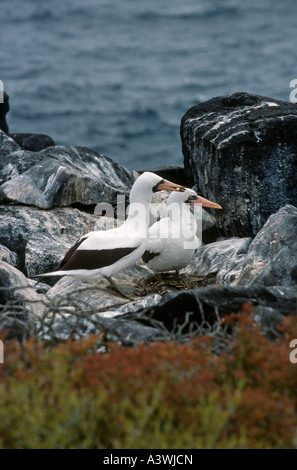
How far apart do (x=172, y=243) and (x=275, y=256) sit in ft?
5.49

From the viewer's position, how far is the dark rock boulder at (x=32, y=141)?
15969 mm

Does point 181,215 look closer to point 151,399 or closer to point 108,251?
point 108,251

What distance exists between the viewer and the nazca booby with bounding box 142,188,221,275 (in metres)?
9.34

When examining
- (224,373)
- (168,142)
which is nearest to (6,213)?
(224,373)

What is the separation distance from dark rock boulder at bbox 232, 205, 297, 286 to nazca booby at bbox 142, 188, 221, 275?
3.30 ft

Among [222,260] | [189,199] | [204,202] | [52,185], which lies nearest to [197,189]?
[204,202]

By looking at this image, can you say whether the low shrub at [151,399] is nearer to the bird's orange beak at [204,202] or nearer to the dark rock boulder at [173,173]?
the bird's orange beak at [204,202]

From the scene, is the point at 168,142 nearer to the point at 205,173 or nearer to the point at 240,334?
the point at 205,173

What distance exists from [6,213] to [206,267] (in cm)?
269

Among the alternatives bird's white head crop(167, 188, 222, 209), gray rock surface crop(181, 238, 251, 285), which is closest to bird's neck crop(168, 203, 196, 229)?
bird's white head crop(167, 188, 222, 209)

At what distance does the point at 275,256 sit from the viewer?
26.1 ft

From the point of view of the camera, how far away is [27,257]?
10.2 m

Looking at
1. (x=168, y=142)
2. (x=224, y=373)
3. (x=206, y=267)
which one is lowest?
(x=168, y=142)

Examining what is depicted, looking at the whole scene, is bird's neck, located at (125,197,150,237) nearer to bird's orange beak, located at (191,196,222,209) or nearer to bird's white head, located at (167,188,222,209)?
bird's white head, located at (167,188,222,209)
